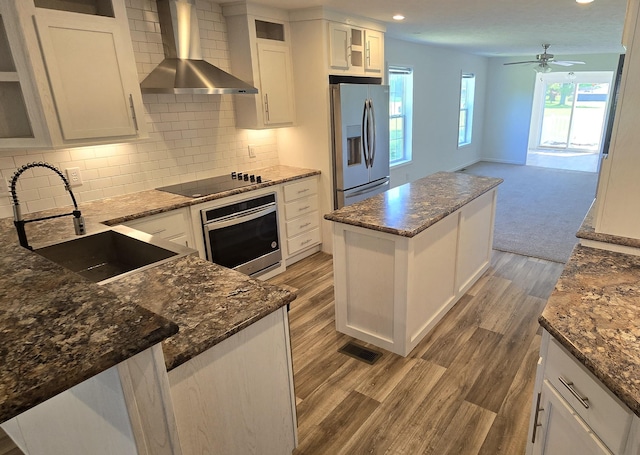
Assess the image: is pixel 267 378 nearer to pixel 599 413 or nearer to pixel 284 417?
pixel 284 417

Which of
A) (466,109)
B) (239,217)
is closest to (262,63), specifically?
(239,217)

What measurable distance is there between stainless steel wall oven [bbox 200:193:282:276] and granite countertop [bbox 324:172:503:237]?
40.8 inches

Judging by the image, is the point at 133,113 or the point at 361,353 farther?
the point at 133,113

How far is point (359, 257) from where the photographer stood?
251 cm

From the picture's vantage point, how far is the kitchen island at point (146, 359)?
741 mm

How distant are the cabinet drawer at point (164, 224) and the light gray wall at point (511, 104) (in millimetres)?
8393

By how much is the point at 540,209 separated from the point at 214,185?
181 inches

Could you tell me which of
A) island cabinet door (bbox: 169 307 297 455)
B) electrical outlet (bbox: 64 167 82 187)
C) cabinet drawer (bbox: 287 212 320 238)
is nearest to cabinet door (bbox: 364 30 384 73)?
cabinet drawer (bbox: 287 212 320 238)

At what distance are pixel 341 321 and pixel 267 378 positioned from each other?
1.38m

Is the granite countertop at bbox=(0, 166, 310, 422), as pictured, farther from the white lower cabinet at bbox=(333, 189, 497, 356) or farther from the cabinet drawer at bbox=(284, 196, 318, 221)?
the cabinet drawer at bbox=(284, 196, 318, 221)

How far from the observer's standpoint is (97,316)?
33.5 inches

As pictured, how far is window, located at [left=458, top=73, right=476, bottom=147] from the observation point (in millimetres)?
8250

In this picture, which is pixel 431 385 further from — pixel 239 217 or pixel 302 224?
pixel 302 224

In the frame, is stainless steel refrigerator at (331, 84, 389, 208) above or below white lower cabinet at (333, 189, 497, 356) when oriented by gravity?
above
